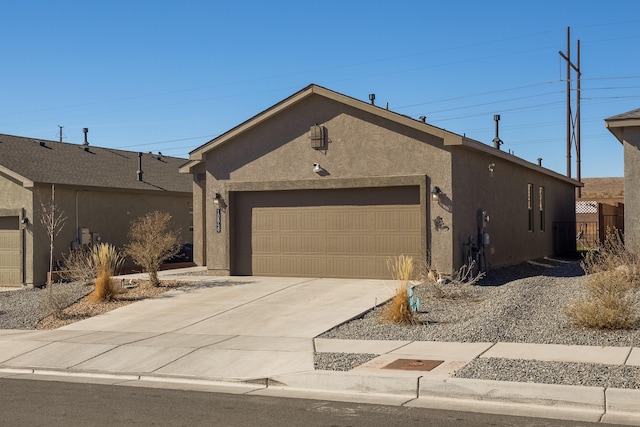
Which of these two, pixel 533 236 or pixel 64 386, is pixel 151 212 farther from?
pixel 64 386

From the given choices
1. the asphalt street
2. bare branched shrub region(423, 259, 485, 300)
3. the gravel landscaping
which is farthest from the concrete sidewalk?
bare branched shrub region(423, 259, 485, 300)

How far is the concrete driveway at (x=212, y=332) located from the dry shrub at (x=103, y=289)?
3.20ft

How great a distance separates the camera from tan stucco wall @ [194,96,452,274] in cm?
1891

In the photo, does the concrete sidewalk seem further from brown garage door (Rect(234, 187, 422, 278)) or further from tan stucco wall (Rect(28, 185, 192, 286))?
tan stucco wall (Rect(28, 185, 192, 286))

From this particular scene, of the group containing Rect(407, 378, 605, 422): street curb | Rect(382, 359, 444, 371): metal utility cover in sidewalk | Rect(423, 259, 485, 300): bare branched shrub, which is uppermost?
Rect(423, 259, 485, 300): bare branched shrub

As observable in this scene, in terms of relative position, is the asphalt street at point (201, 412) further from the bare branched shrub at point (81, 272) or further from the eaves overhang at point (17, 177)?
the eaves overhang at point (17, 177)

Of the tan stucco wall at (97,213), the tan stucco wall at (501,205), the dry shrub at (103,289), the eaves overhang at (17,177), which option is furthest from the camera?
the tan stucco wall at (97,213)

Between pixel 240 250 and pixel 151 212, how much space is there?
7.72m

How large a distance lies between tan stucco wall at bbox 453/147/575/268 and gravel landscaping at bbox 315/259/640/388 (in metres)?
2.11

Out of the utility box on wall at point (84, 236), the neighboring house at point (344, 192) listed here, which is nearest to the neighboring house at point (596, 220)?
the neighboring house at point (344, 192)

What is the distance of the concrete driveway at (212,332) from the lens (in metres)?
11.9

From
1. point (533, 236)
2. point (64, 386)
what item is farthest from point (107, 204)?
point (64, 386)

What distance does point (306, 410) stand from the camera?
878cm

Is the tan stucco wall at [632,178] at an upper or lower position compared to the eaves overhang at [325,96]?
lower
